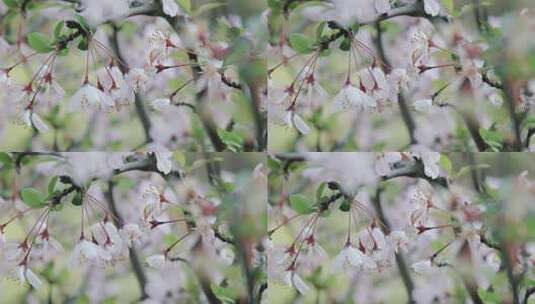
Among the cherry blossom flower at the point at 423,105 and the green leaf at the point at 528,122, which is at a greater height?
the cherry blossom flower at the point at 423,105

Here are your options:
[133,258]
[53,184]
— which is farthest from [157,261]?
[53,184]

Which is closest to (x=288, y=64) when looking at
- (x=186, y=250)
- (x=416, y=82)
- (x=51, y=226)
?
(x=416, y=82)

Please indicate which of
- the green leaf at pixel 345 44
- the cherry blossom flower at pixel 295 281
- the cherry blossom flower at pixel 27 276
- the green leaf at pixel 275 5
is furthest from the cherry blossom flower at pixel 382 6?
the cherry blossom flower at pixel 27 276

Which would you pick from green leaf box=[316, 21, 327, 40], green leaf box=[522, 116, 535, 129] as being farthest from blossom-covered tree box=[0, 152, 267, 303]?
green leaf box=[522, 116, 535, 129]

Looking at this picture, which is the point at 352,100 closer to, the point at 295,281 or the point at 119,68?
the point at 295,281

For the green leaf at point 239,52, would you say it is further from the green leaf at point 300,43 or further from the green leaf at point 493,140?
the green leaf at point 493,140

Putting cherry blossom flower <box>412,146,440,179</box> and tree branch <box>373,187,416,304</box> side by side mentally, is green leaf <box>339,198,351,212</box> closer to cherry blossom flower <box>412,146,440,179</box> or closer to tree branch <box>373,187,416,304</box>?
tree branch <box>373,187,416,304</box>

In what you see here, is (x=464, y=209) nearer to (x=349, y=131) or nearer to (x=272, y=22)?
(x=349, y=131)

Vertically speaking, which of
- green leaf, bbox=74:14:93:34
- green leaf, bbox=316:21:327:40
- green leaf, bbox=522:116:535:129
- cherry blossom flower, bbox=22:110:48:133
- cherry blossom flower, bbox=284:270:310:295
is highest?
green leaf, bbox=74:14:93:34
